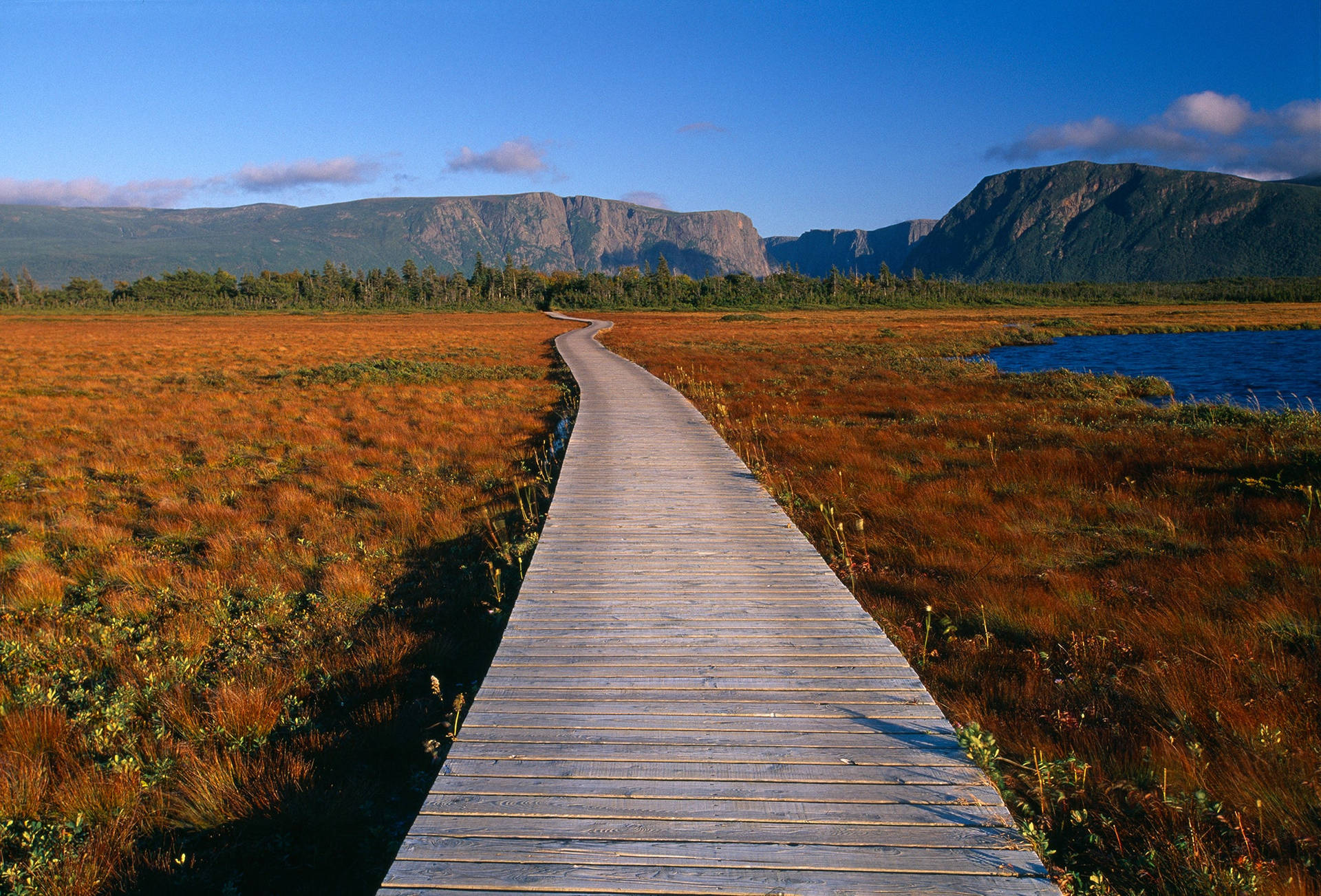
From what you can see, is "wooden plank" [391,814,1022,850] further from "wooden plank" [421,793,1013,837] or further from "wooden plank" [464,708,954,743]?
"wooden plank" [464,708,954,743]

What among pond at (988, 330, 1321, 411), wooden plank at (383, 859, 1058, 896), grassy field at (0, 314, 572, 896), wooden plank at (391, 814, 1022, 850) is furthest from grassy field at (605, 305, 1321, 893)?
pond at (988, 330, 1321, 411)

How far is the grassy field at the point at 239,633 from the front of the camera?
3492 mm

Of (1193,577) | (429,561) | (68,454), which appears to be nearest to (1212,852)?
(1193,577)

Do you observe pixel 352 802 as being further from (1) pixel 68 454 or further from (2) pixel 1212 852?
(1) pixel 68 454

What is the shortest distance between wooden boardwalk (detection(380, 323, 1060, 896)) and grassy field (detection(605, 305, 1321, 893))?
1.41 ft

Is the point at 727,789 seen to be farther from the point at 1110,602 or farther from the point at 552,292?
the point at 552,292

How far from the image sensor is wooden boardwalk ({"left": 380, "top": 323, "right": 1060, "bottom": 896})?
2.59 meters

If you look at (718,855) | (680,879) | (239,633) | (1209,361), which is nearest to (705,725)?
(718,855)

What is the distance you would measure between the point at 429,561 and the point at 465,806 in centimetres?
500

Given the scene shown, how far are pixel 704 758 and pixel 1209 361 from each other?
117ft

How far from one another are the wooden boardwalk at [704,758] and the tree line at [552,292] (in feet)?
323

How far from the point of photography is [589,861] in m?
2.61

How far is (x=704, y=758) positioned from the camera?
3254mm

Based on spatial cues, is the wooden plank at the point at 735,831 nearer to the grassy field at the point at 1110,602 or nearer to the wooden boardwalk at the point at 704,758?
the wooden boardwalk at the point at 704,758
